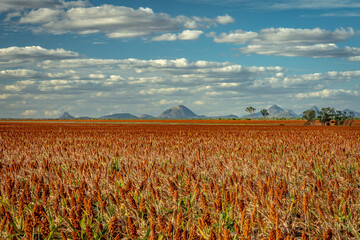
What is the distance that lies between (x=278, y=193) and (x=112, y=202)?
2451 mm

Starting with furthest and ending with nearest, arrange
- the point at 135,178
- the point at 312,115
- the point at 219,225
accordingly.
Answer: the point at 312,115, the point at 135,178, the point at 219,225

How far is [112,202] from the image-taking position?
4961mm

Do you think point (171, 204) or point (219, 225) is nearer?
point (219, 225)

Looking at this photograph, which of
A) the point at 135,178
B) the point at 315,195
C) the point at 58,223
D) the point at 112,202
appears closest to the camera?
the point at 58,223

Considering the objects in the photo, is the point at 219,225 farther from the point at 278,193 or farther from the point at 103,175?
the point at 103,175

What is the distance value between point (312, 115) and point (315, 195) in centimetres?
8431

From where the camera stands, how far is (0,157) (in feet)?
37.2

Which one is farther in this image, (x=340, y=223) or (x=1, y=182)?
(x=1, y=182)

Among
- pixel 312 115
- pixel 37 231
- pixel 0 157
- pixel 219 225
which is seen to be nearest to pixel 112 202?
pixel 37 231

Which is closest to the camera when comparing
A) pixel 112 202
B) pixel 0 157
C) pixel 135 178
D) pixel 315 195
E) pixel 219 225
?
pixel 219 225

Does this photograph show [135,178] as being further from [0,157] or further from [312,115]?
[312,115]

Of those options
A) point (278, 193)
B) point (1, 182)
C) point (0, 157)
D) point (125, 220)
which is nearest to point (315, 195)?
point (278, 193)

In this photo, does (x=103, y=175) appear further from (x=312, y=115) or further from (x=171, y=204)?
(x=312, y=115)

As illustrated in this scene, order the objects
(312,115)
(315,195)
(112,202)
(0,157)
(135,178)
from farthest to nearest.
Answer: (312,115)
(0,157)
(135,178)
(315,195)
(112,202)
